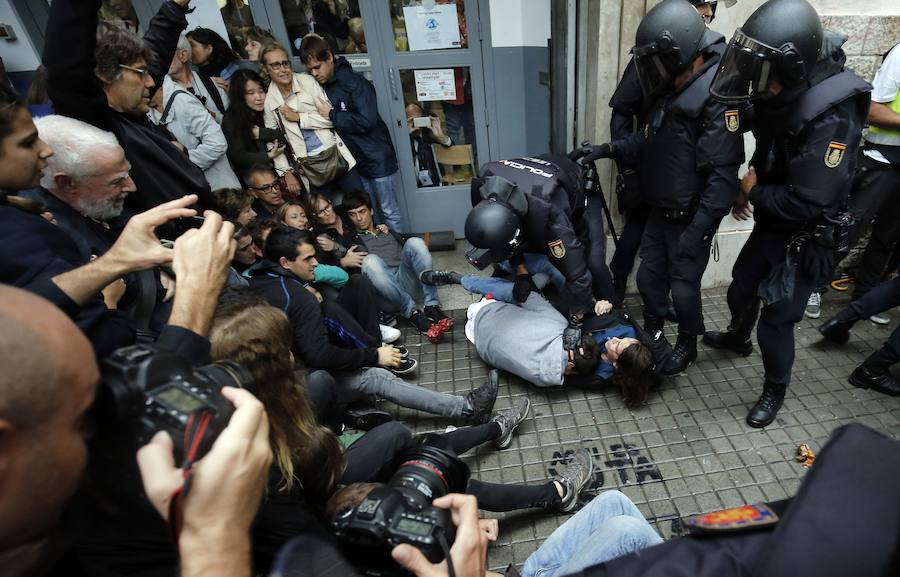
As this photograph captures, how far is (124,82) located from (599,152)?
2614 mm

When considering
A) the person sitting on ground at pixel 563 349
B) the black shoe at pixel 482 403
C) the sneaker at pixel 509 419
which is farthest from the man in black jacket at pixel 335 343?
the person sitting on ground at pixel 563 349

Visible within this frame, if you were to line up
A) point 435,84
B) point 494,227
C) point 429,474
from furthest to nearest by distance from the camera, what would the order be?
1. point 435,84
2. point 494,227
3. point 429,474

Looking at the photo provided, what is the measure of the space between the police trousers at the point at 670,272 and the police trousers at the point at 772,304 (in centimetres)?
22

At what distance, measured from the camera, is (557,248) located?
110 inches

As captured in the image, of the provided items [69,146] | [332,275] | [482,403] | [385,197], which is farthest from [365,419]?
[385,197]

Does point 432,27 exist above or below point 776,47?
above

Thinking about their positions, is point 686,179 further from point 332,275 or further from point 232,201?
point 232,201

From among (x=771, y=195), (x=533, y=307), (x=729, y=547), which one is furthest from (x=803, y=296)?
(x=729, y=547)

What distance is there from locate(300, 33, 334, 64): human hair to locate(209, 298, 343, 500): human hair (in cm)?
293

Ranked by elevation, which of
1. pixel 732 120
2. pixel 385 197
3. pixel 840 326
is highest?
pixel 732 120

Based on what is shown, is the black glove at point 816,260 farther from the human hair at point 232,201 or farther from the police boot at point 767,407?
the human hair at point 232,201

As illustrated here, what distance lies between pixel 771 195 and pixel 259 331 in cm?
241

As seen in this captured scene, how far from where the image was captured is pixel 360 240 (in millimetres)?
3727

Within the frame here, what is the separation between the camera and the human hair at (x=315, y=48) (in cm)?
376
